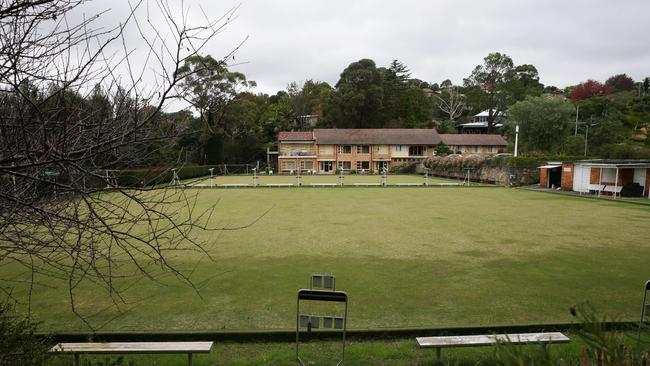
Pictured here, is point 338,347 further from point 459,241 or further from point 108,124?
point 459,241

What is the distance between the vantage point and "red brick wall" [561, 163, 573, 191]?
88.4 feet

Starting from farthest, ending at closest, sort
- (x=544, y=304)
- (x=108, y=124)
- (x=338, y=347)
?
(x=544, y=304) → (x=338, y=347) → (x=108, y=124)

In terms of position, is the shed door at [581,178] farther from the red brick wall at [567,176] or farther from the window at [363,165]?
the window at [363,165]

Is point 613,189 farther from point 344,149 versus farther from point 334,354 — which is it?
point 344,149

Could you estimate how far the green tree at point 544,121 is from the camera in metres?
47.2

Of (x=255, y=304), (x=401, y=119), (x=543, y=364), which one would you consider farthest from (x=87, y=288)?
(x=401, y=119)

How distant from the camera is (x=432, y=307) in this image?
6.34 meters

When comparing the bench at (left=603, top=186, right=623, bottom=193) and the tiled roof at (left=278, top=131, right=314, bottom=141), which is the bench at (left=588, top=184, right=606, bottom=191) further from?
the tiled roof at (left=278, top=131, right=314, bottom=141)

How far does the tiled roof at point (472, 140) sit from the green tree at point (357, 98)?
13992mm

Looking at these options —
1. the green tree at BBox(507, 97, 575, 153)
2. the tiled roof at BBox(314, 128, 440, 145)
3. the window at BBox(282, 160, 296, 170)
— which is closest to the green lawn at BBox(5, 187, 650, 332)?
the green tree at BBox(507, 97, 575, 153)

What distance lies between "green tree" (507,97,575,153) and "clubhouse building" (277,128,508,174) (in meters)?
13.5

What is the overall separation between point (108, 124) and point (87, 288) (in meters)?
5.56

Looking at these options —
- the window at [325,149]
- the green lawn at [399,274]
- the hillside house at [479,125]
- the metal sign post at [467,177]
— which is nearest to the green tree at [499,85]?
the hillside house at [479,125]

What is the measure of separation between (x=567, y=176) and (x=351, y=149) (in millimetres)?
36266
